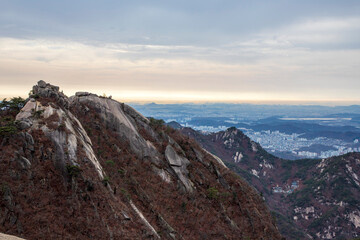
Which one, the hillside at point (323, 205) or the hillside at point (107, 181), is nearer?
the hillside at point (107, 181)

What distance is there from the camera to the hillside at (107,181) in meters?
20.3

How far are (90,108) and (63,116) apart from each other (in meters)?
11.2

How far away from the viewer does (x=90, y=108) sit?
3888cm

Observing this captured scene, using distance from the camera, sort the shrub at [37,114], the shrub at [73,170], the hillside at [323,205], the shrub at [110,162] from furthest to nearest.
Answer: the hillside at [323,205]
the shrub at [110,162]
the shrub at [37,114]
the shrub at [73,170]

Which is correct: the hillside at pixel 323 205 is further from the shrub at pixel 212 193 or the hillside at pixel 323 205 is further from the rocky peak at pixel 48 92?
the rocky peak at pixel 48 92

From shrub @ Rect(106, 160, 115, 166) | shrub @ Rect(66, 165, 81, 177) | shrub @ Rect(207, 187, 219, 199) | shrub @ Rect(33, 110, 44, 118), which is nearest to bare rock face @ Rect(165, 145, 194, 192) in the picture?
shrub @ Rect(207, 187, 219, 199)

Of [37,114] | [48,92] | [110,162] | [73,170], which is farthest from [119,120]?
[73,170]

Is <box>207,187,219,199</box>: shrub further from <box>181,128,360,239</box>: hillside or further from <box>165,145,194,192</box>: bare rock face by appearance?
<box>181,128,360,239</box>: hillside

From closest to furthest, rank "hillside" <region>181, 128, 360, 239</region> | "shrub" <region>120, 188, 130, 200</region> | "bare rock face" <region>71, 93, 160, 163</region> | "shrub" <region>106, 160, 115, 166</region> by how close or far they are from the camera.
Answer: "shrub" <region>120, 188, 130, 200</region> < "shrub" <region>106, 160, 115, 166</region> < "bare rock face" <region>71, 93, 160, 163</region> < "hillside" <region>181, 128, 360, 239</region>

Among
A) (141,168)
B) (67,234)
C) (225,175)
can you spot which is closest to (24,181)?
(67,234)

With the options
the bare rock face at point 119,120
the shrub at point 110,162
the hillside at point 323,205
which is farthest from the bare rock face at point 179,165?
the hillside at point 323,205

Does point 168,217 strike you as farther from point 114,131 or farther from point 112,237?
point 114,131

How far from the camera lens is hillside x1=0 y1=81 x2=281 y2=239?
20.3 meters

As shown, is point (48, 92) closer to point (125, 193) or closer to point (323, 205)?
point (125, 193)
